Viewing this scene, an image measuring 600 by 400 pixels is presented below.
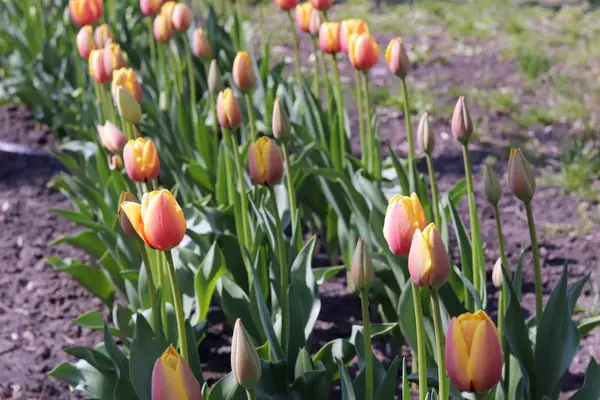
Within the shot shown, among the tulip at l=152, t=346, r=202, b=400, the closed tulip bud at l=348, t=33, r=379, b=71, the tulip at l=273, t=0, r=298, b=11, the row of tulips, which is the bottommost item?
the row of tulips

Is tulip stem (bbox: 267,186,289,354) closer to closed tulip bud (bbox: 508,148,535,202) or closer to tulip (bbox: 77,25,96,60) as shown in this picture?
closed tulip bud (bbox: 508,148,535,202)

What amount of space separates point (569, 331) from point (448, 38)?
426cm

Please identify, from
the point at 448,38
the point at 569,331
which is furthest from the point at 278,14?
the point at 569,331

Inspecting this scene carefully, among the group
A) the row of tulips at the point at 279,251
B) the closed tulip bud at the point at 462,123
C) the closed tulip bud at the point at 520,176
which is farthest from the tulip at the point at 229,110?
the closed tulip bud at the point at 520,176

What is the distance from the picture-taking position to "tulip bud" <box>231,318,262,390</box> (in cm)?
136

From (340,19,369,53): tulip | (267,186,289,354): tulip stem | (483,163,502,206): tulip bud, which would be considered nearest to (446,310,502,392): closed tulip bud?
(483,163,502,206): tulip bud

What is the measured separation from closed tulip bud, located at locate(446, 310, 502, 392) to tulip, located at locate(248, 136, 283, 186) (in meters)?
0.78

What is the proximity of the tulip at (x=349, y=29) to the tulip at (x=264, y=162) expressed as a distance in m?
0.66

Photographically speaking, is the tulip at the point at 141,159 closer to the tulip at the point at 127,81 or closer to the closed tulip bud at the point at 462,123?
the tulip at the point at 127,81

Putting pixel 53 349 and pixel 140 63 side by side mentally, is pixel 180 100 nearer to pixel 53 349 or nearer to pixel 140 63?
pixel 53 349

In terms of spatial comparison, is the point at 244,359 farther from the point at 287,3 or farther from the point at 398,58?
the point at 287,3

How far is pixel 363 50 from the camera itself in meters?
2.44

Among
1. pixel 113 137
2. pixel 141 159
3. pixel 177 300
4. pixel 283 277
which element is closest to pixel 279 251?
pixel 283 277

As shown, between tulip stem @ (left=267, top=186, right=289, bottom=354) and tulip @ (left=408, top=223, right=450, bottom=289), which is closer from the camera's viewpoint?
tulip @ (left=408, top=223, right=450, bottom=289)
